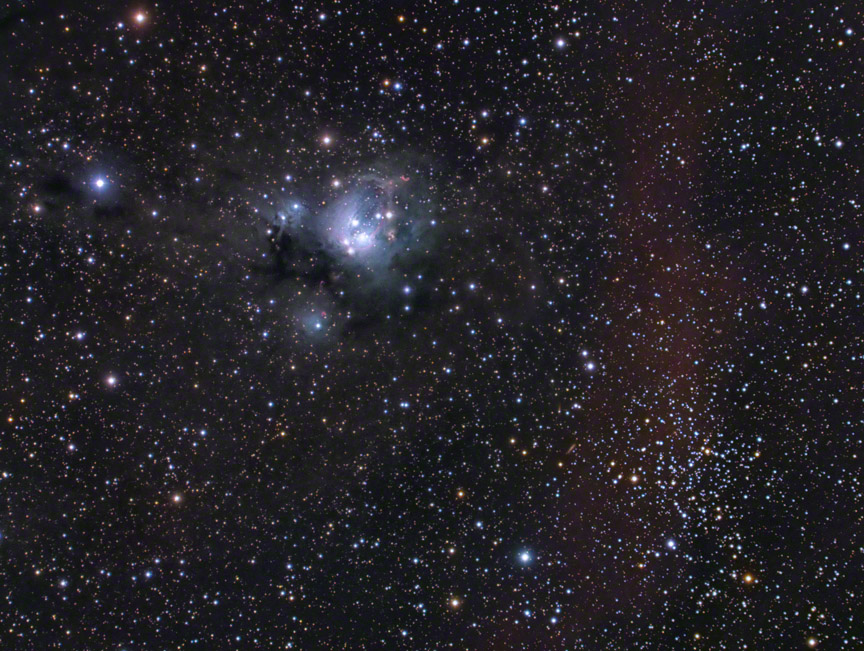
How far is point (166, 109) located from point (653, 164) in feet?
3.59

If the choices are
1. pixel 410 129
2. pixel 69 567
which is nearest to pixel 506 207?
pixel 410 129

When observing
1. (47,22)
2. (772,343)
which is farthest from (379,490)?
(47,22)

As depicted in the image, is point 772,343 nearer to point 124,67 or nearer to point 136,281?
point 136,281

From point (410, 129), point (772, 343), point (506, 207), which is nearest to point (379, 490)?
point (506, 207)

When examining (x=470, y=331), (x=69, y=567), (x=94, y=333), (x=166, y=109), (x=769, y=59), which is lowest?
(x=69, y=567)

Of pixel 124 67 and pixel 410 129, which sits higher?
pixel 124 67

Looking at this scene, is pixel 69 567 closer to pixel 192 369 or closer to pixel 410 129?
pixel 192 369

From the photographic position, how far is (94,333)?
82 centimetres

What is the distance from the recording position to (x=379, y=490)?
83 cm

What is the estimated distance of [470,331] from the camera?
0.81m

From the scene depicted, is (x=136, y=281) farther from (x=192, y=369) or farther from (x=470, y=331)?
(x=470, y=331)

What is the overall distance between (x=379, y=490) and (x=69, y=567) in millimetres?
751

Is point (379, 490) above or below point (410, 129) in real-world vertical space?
below

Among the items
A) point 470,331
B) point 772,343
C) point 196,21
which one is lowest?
point 772,343
